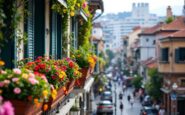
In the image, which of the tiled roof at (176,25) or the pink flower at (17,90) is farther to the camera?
the tiled roof at (176,25)

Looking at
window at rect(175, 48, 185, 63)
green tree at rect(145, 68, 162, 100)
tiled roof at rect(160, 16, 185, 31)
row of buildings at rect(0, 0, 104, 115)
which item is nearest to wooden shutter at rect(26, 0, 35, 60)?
row of buildings at rect(0, 0, 104, 115)

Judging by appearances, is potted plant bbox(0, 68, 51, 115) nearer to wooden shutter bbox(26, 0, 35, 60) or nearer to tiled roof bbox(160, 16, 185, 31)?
wooden shutter bbox(26, 0, 35, 60)

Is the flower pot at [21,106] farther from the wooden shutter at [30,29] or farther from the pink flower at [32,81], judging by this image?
the wooden shutter at [30,29]

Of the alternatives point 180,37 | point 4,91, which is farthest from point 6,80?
point 180,37

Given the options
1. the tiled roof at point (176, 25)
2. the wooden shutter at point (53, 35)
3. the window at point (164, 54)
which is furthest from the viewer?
the tiled roof at point (176, 25)

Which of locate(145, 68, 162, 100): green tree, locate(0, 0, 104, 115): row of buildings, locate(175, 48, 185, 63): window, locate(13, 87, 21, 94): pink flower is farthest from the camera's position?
locate(145, 68, 162, 100): green tree

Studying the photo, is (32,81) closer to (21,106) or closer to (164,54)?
(21,106)

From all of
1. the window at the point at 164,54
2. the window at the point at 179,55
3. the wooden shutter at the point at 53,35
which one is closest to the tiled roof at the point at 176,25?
the window at the point at 164,54

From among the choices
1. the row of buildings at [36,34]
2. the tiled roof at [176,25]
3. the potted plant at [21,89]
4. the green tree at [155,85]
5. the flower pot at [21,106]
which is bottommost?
the green tree at [155,85]

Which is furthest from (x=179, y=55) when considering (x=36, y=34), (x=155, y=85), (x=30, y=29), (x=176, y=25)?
(x=30, y=29)

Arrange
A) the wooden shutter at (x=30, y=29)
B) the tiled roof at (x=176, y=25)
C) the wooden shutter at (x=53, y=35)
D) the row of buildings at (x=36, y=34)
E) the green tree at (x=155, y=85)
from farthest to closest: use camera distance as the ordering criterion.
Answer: the tiled roof at (x=176, y=25) < the green tree at (x=155, y=85) < the wooden shutter at (x=53, y=35) < the wooden shutter at (x=30, y=29) < the row of buildings at (x=36, y=34)

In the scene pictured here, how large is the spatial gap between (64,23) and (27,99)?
9.65 m

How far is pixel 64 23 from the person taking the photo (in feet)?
53.8

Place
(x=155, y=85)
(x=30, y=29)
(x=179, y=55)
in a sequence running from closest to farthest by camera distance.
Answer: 1. (x=30, y=29)
2. (x=179, y=55)
3. (x=155, y=85)
